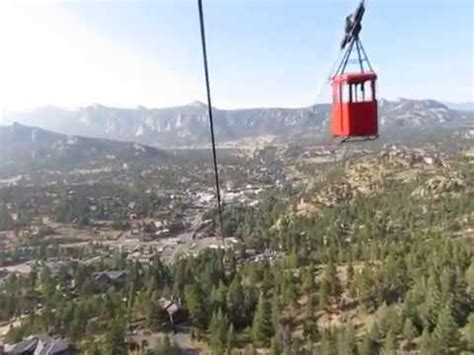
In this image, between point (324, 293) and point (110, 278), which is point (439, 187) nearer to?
point (324, 293)

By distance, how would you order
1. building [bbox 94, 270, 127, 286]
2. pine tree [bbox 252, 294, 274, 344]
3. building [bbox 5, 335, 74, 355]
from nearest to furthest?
building [bbox 5, 335, 74, 355] < pine tree [bbox 252, 294, 274, 344] < building [bbox 94, 270, 127, 286]

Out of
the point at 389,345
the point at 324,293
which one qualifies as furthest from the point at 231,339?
the point at 324,293

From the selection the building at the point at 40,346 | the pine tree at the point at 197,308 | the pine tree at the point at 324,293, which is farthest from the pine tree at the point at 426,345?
the building at the point at 40,346

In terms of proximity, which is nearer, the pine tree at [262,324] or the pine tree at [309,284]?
the pine tree at [262,324]

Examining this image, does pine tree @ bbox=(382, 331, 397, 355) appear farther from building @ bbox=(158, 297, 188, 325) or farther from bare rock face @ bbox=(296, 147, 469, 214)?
bare rock face @ bbox=(296, 147, 469, 214)

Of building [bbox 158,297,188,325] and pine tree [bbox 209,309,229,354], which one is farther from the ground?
pine tree [bbox 209,309,229,354]

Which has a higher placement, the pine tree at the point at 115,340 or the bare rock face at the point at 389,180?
the pine tree at the point at 115,340

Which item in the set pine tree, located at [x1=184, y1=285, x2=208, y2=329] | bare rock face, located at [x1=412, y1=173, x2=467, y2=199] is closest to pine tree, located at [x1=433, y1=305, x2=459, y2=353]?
pine tree, located at [x1=184, y1=285, x2=208, y2=329]

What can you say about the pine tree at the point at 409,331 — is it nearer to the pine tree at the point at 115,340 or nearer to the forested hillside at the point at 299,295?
the forested hillside at the point at 299,295

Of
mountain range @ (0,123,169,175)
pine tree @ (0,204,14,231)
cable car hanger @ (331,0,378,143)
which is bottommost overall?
pine tree @ (0,204,14,231)
